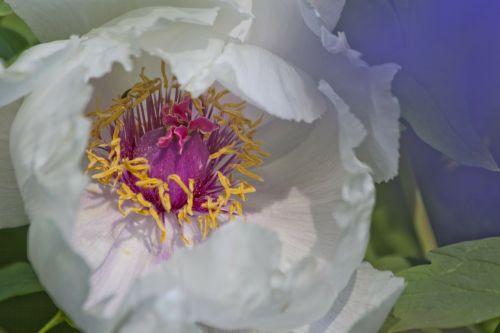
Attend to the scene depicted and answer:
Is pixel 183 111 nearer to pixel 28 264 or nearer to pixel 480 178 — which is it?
pixel 28 264

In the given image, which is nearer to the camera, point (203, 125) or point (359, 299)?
point (359, 299)

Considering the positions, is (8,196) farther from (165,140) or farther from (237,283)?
(237,283)

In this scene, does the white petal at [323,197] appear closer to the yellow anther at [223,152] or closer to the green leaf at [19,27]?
the yellow anther at [223,152]

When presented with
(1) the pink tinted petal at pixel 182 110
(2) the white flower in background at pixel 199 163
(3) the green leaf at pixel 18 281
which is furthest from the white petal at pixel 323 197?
(3) the green leaf at pixel 18 281

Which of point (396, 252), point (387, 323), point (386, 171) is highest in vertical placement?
point (386, 171)

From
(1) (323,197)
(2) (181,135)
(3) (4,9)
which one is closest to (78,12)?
(3) (4,9)

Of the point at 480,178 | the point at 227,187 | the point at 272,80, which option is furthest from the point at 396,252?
the point at 272,80
